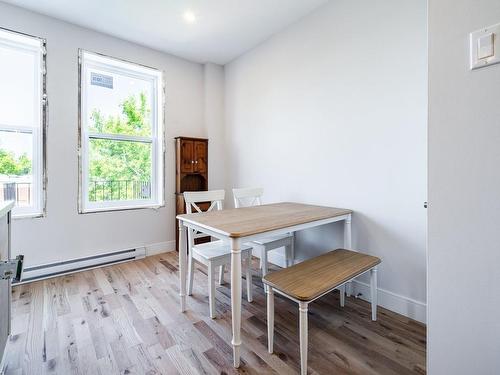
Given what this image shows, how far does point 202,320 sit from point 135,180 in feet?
6.87

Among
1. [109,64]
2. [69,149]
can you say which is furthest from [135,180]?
[109,64]

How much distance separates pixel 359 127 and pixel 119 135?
2714 millimetres

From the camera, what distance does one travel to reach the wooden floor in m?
1.34

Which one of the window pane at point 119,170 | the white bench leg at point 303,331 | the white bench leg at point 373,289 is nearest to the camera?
the white bench leg at point 303,331

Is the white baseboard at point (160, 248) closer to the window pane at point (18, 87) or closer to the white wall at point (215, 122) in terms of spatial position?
the white wall at point (215, 122)

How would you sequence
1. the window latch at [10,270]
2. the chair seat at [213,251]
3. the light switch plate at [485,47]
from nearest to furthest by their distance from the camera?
the light switch plate at [485,47] < the window latch at [10,270] < the chair seat at [213,251]

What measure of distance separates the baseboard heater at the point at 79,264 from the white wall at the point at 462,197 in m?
2.99

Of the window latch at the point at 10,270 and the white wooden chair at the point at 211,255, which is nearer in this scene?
the window latch at the point at 10,270

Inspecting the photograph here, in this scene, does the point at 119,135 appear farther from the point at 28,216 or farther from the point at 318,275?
the point at 318,275

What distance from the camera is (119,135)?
9.85 feet

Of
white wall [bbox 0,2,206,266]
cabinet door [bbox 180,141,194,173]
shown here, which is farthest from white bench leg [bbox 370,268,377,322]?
white wall [bbox 0,2,206,266]

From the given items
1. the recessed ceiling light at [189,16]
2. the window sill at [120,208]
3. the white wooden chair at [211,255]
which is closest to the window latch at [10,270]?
the white wooden chair at [211,255]

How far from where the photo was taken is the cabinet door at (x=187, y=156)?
10.7 ft

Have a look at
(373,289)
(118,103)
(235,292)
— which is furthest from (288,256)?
(118,103)
